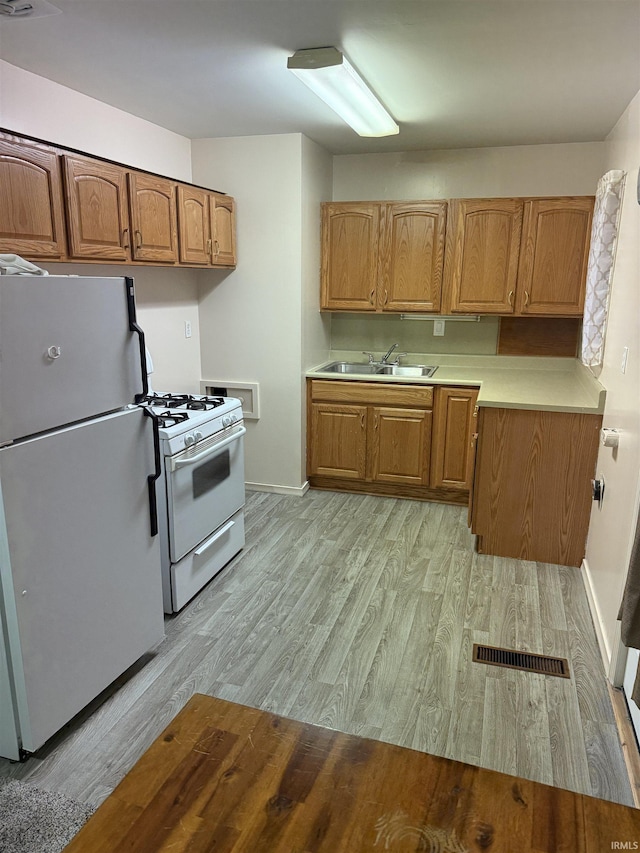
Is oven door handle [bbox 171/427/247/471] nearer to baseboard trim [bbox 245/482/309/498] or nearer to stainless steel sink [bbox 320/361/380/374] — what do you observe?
baseboard trim [bbox 245/482/309/498]

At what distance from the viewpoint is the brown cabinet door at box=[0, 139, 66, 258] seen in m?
2.24

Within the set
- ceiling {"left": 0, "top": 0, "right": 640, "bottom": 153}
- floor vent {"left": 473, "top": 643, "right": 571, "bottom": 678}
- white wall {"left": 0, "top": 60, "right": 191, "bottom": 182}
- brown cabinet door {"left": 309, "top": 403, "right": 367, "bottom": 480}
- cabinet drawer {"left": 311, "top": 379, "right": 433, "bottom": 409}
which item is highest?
ceiling {"left": 0, "top": 0, "right": 640, "bottom": 153}

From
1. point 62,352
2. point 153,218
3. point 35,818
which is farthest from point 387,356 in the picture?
point 35,818

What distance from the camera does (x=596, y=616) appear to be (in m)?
2.74

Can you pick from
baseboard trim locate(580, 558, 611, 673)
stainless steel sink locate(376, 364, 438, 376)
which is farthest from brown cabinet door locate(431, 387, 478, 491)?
baseboard trim locate(580, 558, 611, 673)

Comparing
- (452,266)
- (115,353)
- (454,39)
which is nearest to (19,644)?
(115,353)

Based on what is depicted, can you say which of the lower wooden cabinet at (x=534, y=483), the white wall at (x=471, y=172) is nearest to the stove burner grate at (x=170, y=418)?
the lower wooden cabinet at (x=534, y=483)

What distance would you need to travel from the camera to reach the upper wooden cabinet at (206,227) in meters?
3.46

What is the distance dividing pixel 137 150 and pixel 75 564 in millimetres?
2605

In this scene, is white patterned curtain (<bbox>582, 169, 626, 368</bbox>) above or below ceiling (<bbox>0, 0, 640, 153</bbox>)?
below

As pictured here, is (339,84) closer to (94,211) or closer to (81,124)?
(94,211)

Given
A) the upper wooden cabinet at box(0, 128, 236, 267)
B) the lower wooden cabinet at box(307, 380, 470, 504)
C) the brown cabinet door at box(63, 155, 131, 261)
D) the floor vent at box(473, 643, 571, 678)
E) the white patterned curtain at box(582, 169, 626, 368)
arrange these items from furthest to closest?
1. the lower wooden cabinet at box(307, 380, 470, 504)
2. the white patterned curtain at box(582, 169, 626, 368)
3. the brown cabinet door at box(63, 155, 131, 261)
4. the floor vent at box(473, 643, 571, 678)
5. the upper wooden cabinet at box(0, 128, 236, 267)

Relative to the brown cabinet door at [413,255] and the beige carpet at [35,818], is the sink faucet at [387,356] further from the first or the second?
the beige carpet at [35,818]

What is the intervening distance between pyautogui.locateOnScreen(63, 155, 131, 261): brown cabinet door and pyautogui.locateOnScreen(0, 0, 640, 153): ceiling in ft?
1.43
